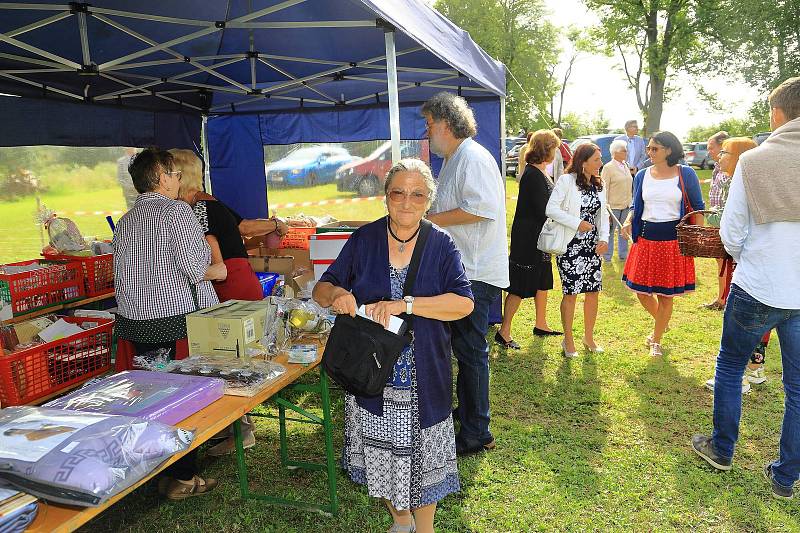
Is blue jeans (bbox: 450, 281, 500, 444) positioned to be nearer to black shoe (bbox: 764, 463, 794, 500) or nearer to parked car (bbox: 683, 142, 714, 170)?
black shoe (bbox: 764, 463, 794, 500)

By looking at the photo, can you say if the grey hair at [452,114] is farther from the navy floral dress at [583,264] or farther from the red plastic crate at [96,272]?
the red plastic crate at [96,272]

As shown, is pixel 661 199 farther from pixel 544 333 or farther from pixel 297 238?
pixel 297 238

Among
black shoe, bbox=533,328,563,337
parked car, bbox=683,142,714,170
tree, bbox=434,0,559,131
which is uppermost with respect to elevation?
tree, bbox=434,0,559,131

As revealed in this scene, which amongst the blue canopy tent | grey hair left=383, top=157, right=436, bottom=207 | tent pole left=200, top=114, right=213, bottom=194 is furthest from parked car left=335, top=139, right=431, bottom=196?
grey hair left=383, top=157, right=436, bottom=207

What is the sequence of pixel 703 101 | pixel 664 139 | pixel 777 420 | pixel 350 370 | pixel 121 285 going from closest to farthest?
pixel 350 370 → pixel 121 285 → pixel 777 420 → pixel 664 139 → pixel 703 101

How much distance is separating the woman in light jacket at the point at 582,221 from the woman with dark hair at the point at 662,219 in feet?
0.86

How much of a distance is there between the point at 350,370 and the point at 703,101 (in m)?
24.5

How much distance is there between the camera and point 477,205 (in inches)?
119

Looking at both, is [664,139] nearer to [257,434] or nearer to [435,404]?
[435,404]

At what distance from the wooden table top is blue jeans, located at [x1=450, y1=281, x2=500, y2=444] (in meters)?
0.87

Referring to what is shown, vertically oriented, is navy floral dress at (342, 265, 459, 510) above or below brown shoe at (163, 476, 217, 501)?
above

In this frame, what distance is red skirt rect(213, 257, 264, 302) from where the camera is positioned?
132 inches

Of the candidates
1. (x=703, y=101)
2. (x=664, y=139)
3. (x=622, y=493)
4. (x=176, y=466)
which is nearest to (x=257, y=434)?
(x=176, y=466)

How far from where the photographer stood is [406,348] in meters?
2.18
